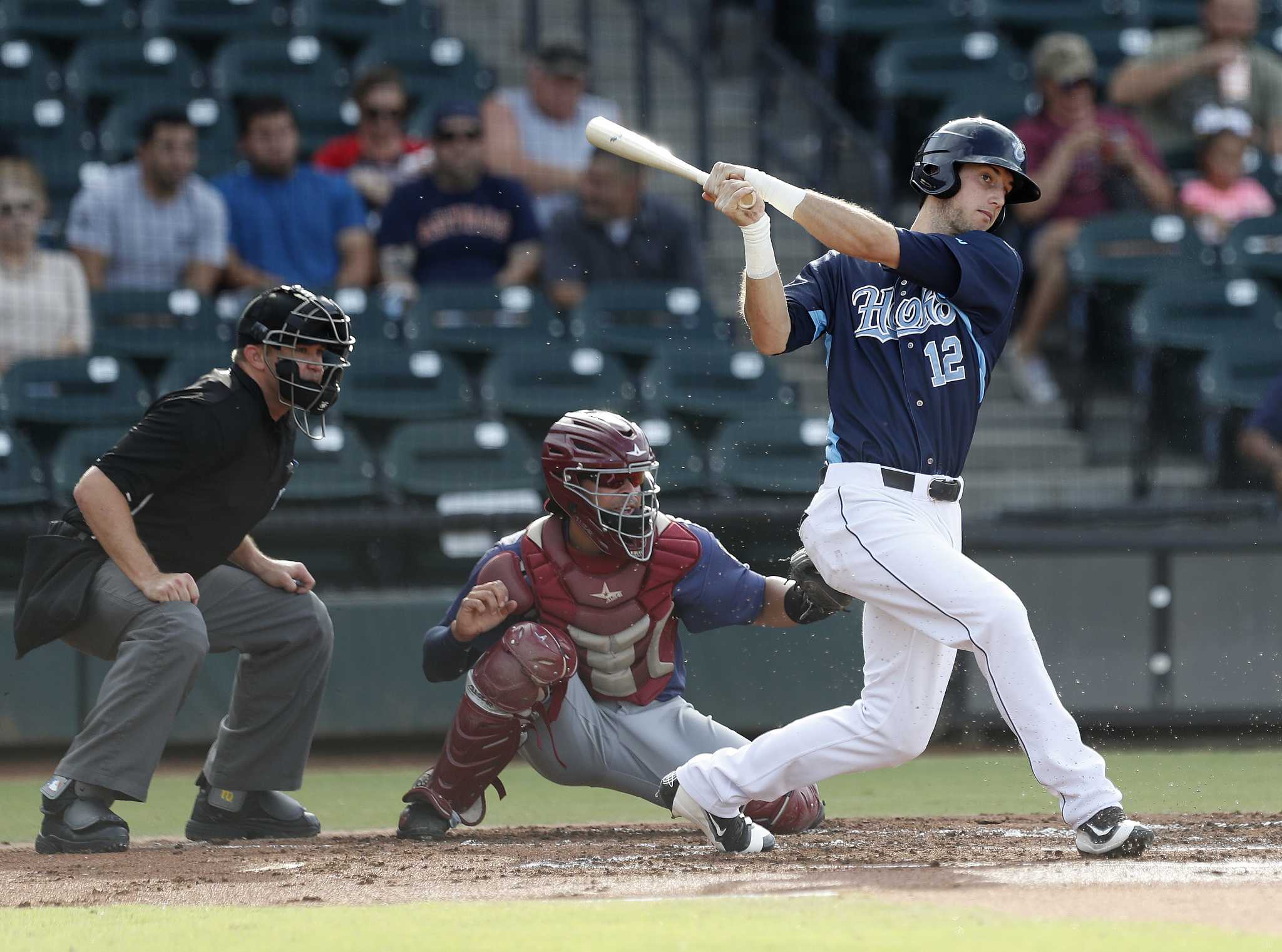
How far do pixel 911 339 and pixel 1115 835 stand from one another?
1192 millimetres

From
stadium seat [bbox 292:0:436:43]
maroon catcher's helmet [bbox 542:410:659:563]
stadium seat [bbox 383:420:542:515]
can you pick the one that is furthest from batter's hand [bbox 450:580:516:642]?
stadium seat [bbox 292:0:436:43]

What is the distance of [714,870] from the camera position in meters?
3.91

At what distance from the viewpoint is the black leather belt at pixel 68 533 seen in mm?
4648

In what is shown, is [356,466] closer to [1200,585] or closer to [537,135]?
[537,135]

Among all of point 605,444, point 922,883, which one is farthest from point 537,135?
point 922,883

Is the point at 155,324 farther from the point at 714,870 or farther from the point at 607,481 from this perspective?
the point at 714,870

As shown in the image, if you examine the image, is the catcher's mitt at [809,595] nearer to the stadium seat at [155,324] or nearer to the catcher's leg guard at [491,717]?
the catcher's leg guard at [491,717]

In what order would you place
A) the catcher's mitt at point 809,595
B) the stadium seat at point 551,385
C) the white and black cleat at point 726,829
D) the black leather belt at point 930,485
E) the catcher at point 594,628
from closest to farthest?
the black leather belt at point 930,485
the white and black cleat at point 726,829
the catcher's mitt at point 809,595
the catcher at point 594,628
the stadium seat at point 551,385

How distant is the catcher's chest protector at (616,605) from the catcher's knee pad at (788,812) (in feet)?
1.34

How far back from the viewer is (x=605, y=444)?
4.37 metres

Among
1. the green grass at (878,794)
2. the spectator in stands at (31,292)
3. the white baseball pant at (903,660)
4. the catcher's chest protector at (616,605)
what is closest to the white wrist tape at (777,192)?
the white baseball pant at (903,660)

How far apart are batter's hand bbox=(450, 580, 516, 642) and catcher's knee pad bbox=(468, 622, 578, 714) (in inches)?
2.2

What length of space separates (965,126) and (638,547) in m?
1.29

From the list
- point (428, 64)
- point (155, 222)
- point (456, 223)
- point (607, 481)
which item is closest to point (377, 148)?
point (456, 223)
